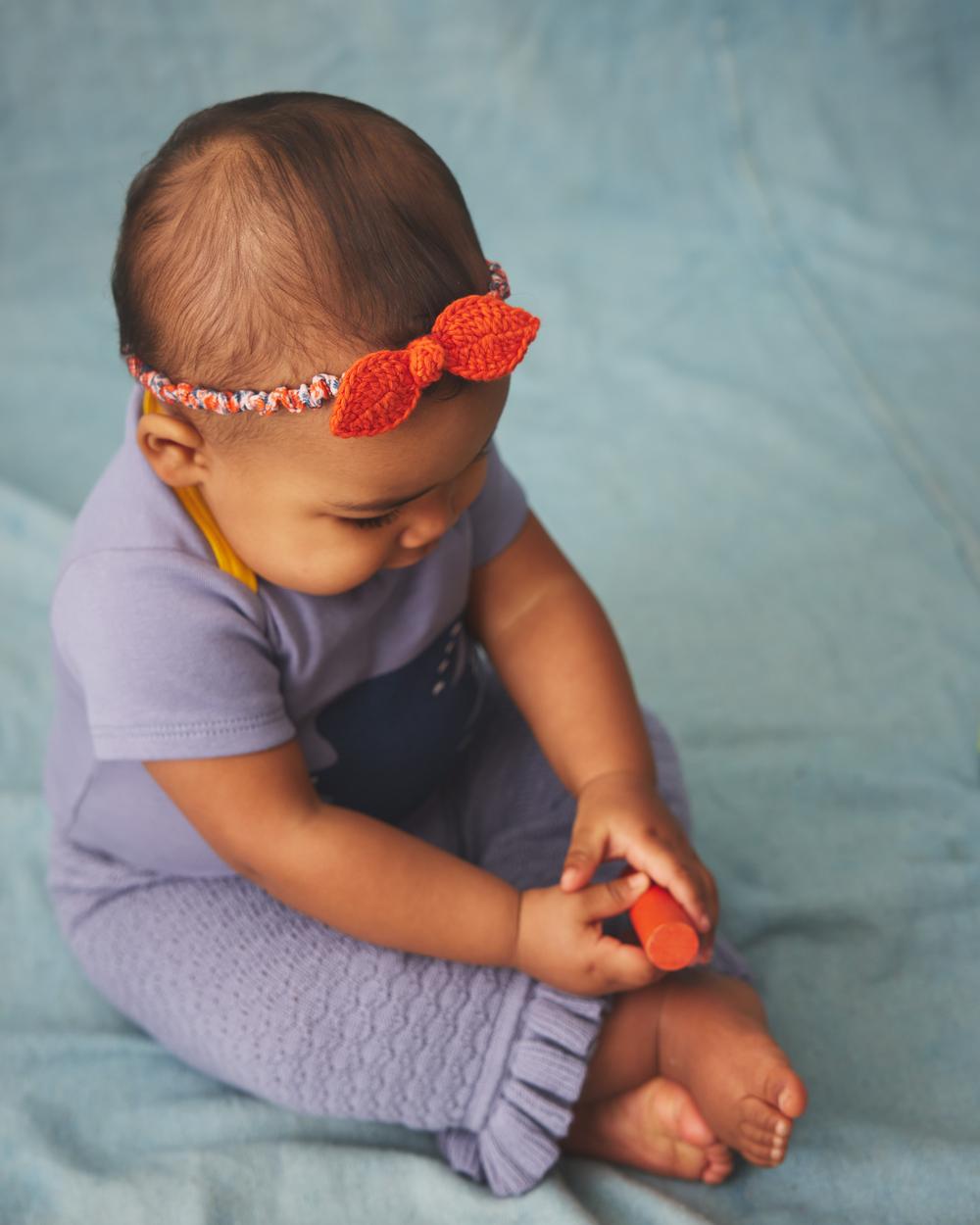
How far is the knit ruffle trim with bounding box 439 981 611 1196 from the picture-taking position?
2.62ft

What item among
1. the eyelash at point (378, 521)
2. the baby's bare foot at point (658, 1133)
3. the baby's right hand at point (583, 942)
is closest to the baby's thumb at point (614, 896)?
the baby's right hand at point (583, 942)

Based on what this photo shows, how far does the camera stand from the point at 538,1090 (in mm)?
808

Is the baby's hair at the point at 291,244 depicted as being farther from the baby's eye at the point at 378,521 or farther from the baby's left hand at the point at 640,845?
the baby's left hand at the point at 640,845

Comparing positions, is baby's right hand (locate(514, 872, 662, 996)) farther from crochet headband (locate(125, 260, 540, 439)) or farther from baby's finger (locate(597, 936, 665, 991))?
crochet headband (locate(125, 260, 540, 439))

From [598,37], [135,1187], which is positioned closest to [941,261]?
[598,37]

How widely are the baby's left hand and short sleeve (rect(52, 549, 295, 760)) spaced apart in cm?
20

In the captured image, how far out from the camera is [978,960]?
954 millimetres

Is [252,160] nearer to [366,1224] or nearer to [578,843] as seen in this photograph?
[578,843]

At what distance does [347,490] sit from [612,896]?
27 centimetres

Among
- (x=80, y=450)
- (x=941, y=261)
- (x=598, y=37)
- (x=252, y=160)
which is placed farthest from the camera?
(x=598, y=37)

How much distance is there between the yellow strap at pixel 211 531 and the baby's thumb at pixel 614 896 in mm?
258

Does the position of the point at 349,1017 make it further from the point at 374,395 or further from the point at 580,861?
the point at 374,395

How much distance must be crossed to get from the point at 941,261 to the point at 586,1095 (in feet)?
4.14

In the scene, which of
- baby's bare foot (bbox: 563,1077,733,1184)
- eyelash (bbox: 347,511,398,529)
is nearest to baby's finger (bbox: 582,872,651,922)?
baby's bare foot (bbox: 563,1077,733,1184)
